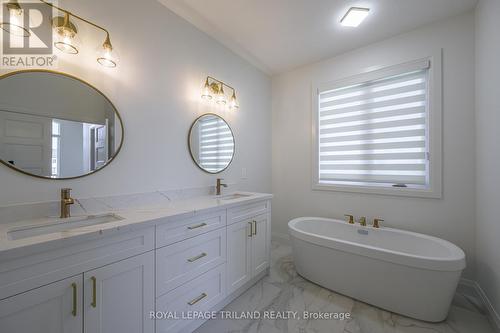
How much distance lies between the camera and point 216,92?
223 centimetres

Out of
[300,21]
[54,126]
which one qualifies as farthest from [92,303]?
[300,21]

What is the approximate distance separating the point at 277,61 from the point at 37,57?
253cm

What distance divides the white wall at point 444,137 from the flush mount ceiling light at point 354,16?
573mm

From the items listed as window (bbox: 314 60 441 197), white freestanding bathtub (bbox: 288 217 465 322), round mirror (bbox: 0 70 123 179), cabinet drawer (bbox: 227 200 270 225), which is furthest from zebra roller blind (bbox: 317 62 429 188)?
round mirror (bbox: 0 70 123 179)

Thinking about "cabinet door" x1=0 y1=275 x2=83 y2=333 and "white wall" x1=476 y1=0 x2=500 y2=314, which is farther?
"white wall" x1=476 y1=0 x2=500 y2=314

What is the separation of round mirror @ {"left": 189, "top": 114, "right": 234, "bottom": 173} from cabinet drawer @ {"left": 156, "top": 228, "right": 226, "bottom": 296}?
33.2 inches

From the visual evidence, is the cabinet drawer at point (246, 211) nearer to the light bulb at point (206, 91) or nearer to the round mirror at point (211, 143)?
the round mirror at point (211, 143)

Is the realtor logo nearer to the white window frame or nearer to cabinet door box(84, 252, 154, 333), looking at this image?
cabinet door box(84, 252, 154, 333)

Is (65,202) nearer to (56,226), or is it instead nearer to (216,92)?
(56,226)

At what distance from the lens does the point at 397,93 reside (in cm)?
233

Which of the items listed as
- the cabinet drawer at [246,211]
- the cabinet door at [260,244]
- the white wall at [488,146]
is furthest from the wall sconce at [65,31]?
the white wall at [488,146]

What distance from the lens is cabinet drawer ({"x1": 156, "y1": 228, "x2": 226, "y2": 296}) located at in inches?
50.2

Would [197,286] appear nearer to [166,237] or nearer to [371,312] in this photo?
[166,237]

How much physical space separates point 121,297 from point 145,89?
1.53 m
